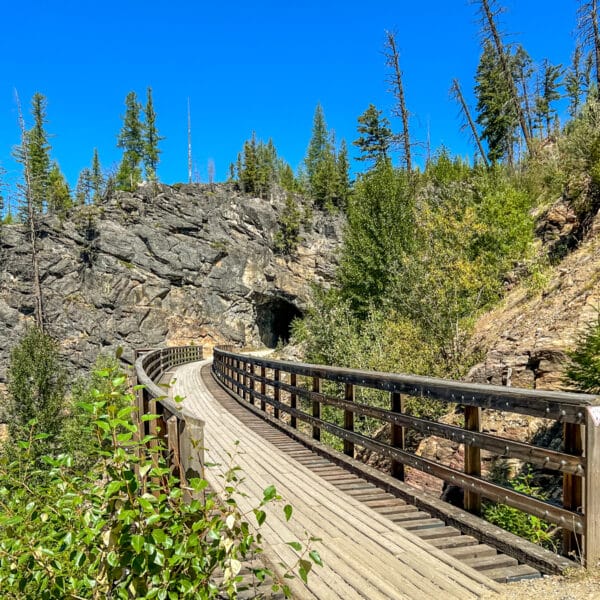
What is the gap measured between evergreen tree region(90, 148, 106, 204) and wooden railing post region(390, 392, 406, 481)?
190ft

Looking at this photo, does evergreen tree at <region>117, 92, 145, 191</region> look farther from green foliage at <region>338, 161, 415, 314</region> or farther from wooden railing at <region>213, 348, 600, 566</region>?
wooden railing at <region>213, 348, 600, 566</region>

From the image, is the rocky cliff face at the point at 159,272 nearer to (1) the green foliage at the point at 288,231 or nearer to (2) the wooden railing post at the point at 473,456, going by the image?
(1) the green foliage at the point at 288,231

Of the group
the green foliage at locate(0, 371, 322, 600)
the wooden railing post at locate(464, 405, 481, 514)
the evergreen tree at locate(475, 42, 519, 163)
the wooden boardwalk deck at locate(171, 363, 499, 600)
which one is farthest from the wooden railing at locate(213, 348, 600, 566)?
the evergreen tree at locate(475, 42, 519, 163)

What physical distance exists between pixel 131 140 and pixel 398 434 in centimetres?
8390

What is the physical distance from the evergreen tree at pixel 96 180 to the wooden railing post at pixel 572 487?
198ft

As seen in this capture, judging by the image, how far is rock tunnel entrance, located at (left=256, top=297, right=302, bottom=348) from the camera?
58.1m

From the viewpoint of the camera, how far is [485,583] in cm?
311

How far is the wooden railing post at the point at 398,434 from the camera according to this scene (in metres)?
5.39

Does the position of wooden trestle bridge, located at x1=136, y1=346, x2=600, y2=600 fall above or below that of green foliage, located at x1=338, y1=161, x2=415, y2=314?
below

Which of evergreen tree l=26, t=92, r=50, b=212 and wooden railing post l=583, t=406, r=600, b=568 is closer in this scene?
wooden railing post l=583, t=406, r=600, b=568

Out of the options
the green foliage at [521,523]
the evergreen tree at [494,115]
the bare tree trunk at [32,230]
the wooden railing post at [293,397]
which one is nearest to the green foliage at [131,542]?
the green foliage at [521,523]

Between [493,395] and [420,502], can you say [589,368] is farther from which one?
[420,502]

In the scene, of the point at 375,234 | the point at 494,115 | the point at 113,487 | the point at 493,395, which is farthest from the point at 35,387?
the point at 494,115

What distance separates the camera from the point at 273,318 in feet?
205
